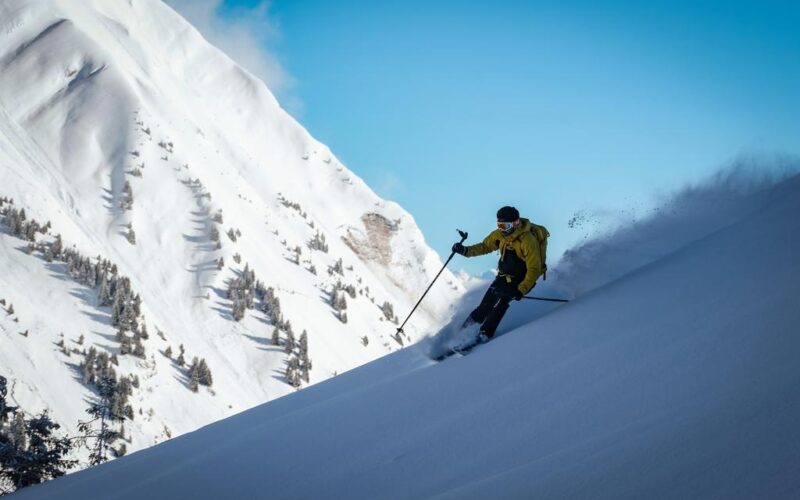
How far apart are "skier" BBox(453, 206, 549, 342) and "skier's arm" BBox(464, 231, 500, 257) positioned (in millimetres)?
251

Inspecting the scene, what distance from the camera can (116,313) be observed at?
42.6m

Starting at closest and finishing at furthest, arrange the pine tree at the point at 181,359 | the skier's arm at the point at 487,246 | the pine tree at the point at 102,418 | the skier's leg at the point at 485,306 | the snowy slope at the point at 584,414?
the snowy slope at the point at 584,414
the skier's leg at the point at 485,306
the skier's arm at the point at 487,246
the pine tree at the point at 102,418
the pine tree at the point at 181,359

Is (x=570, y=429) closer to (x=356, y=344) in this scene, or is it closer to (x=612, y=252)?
(x=612, y=252)

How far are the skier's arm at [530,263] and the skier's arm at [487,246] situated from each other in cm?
69

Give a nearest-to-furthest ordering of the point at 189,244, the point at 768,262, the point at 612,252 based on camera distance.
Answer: the point at 768,262, the point at 612,252, the point at 189,244

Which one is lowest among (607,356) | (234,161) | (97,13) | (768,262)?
(607,356)

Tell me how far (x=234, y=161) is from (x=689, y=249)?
84.0 m

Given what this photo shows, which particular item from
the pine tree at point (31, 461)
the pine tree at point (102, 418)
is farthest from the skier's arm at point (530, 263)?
the pine tree at point (102, 418)

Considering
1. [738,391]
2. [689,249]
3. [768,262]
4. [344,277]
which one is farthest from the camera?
[344,277]

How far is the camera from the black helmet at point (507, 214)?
745cm

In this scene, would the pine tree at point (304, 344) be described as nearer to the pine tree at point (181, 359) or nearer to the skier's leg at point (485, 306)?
the pine tree at point (181, 359)

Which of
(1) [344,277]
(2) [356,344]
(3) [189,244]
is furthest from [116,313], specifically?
(1) [344,277]

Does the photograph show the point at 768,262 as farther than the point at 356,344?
No

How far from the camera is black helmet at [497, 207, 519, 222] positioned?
745cm
